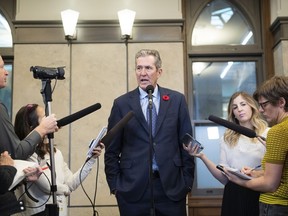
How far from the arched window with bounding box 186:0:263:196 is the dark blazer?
216 cm

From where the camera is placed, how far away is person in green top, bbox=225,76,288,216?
189 cm

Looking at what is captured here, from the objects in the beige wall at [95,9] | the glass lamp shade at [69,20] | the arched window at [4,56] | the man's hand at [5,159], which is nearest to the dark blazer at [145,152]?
the man's hand at [5,159]

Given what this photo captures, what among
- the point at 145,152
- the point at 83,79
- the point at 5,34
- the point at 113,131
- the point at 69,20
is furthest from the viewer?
the point at 5,34

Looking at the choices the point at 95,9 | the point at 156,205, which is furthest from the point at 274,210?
the point at 95,9

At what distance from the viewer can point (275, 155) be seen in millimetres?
1894

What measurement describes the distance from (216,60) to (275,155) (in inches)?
124

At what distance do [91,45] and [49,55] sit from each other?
490mm

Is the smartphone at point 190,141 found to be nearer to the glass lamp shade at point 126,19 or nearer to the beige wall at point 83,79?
the beige wall at point 83,79

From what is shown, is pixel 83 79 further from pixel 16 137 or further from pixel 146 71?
pixel 16 137

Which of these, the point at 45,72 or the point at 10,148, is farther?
the point at 45,72

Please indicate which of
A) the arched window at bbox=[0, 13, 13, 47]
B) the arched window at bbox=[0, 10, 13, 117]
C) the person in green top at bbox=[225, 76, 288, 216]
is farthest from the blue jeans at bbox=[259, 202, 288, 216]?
the arched window at bbox=[0, 13, 13, 47]

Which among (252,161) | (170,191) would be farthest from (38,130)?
(252,161)

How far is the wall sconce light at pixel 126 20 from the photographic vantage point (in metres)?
4.51

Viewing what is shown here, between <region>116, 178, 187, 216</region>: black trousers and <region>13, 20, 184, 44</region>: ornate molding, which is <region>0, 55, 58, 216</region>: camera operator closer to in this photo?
<region>116, 178, 187, 216</region>: black trousers
